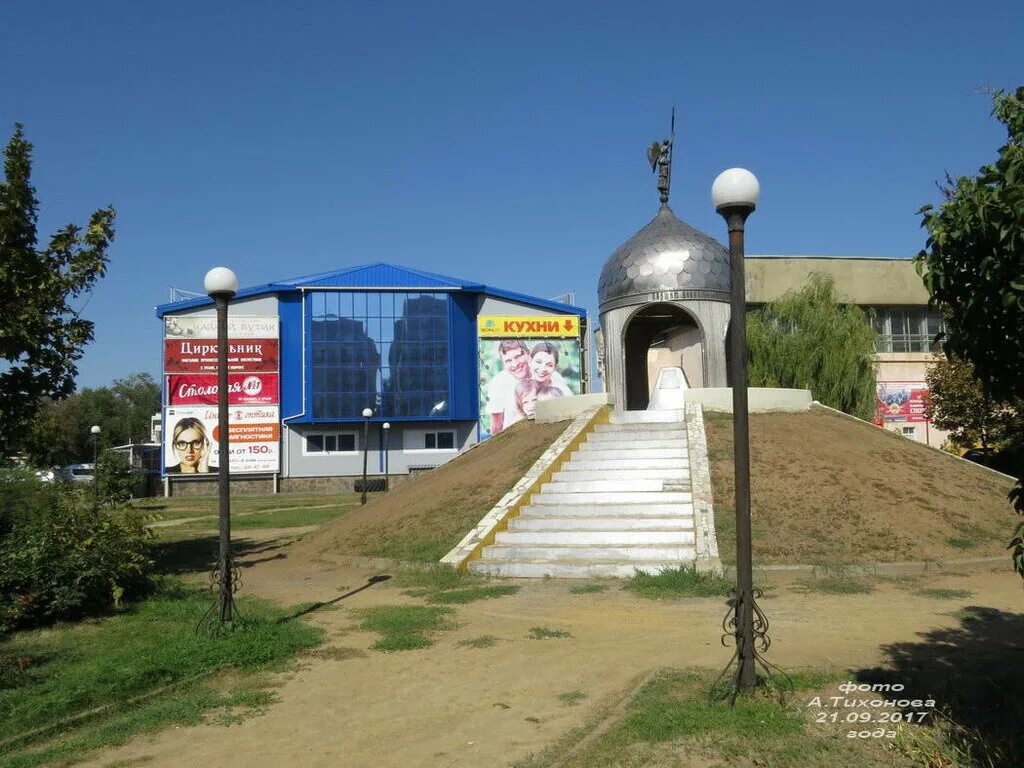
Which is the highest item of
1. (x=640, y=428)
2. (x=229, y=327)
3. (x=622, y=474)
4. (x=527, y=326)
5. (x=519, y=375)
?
(x=527, y=326)

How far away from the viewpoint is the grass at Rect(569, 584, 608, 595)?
10620 mm

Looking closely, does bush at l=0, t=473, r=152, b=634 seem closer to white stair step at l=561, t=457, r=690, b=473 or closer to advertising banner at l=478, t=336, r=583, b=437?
white stair step at l=561, t=457, r=690, b=473

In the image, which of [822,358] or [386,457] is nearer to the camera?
[822,358]

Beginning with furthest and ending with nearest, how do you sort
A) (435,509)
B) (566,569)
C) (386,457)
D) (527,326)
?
(527,326) < (386,457) < (435,509) < (566,569)

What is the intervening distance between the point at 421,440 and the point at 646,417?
99.6 ft

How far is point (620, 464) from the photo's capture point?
15148 mm

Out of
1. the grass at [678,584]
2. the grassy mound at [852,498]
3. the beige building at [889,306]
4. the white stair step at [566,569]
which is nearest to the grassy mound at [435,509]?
the white stair step at [566,569]

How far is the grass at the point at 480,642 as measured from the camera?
8041mm

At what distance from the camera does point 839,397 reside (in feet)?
96.4

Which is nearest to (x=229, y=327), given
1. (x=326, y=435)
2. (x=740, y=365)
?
(x=326, y=435)

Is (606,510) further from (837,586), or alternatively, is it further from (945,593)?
(945,593)

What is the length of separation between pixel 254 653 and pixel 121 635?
6.57ft

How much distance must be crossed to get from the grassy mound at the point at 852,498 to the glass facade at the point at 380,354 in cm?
3077

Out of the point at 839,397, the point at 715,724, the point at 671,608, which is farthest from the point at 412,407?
the point at 715,724
